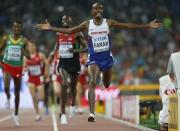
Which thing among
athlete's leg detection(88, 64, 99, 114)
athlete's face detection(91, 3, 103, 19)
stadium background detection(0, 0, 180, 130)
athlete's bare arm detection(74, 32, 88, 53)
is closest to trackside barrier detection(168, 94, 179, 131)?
athlete's leg detection(88, 64, 99, 114)

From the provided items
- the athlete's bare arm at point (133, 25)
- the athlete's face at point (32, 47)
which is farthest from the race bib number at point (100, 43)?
the athlete's face at point (32, 47)

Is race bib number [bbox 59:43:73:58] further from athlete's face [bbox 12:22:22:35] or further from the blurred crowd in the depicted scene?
the blurred crowd

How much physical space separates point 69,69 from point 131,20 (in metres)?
24.3

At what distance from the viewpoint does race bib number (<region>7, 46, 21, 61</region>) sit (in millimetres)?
16359

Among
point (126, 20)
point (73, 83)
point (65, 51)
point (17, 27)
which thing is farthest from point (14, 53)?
point (126, 20)

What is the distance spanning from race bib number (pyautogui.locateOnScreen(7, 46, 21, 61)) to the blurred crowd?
61.7ft

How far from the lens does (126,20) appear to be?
4062cm

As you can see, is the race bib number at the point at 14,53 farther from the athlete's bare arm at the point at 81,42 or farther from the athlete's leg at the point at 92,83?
the athlete's leg at the point at 92,83

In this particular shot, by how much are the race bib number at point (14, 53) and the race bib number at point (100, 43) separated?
9.38ft

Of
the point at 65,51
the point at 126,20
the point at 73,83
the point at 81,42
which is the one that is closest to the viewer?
the point at 65,51

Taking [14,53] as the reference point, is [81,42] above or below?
above

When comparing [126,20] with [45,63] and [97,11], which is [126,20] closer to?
[45,63]

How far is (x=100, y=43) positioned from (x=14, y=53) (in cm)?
304

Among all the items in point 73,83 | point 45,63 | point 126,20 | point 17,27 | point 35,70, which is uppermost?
point 126,20
